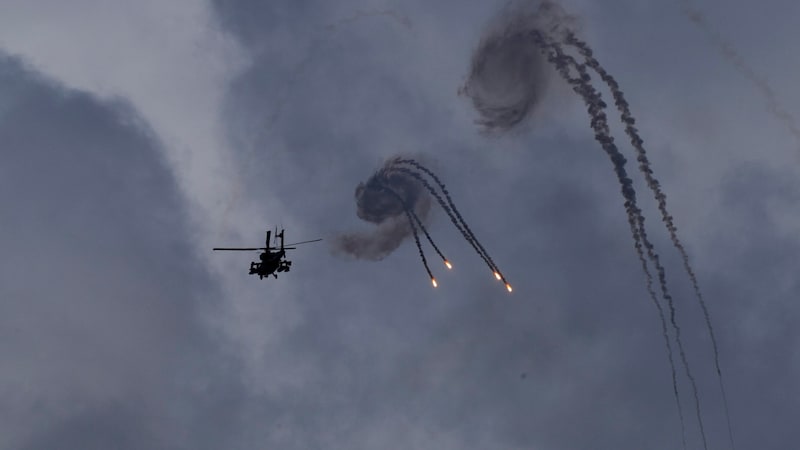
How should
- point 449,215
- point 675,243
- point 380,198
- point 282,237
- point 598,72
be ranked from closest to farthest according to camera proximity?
point 598,72, point 675,243, point 449,215, point 380,198, point 282,237

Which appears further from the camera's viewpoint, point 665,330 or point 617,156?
point 665,330

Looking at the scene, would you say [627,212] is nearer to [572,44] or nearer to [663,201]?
[663,201]

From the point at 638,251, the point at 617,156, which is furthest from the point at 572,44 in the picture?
the point at 638,251

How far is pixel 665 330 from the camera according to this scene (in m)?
88.8

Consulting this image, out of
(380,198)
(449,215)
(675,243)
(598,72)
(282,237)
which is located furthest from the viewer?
(282,237)

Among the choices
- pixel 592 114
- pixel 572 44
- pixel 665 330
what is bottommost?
pixel 665 330

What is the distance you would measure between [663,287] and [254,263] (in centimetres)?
5293

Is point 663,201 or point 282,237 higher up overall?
point 282,237

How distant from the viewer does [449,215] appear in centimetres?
9306

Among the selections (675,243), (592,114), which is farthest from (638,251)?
(592,114)

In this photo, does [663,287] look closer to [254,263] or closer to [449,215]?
[449,215]

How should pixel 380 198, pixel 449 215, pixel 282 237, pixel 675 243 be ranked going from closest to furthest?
1. pixel 675 243
2. pixel 449 215
3. pixel 380 198
4. pixel 282 237

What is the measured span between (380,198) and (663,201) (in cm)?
3554

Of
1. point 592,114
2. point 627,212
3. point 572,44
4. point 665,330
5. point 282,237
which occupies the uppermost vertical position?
point 282,237
